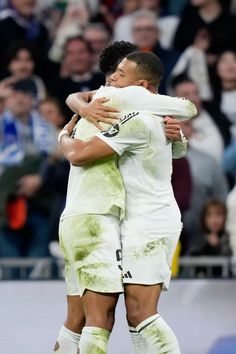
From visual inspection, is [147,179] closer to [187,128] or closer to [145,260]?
[145,260]

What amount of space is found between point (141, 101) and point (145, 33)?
5.81 meters

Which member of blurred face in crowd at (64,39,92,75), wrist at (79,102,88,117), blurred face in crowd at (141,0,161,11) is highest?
blurred face in crowd at (141,0,161,11)

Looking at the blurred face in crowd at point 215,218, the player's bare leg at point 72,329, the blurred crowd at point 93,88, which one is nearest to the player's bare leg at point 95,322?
the player's bare leg at point 72,329

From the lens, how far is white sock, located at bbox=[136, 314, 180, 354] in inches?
231

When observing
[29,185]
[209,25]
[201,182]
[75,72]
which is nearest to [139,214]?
[201,182]

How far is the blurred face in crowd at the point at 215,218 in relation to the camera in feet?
34.5

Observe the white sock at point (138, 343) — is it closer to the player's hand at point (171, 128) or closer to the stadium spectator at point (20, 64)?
the player's hand at point (171, 128)

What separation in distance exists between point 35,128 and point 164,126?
5.26 meters

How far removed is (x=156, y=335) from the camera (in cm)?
587

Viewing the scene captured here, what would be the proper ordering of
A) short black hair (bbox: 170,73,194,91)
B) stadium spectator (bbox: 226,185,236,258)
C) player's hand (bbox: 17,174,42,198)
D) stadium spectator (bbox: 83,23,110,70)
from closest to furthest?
stadium spectator (bbox: 226,185,236,258) → player's hand (bbox: 17,174,42,198) → short black hair (bbox: 170,73,194,91) → stadium spectator (bbox: 83,23,110,70)

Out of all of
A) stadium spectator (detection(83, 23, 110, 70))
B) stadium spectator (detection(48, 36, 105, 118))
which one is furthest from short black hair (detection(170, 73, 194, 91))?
stadium spectator (detection(83, 23, 110, 70))

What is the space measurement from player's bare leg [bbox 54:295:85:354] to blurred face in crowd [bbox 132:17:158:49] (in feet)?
18.8

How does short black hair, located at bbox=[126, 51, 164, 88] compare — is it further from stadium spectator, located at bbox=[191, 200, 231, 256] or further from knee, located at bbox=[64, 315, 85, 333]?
stadium spectator, located at bbox=[191, 200, 231, 256]

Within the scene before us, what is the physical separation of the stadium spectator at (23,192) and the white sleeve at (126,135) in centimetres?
514
